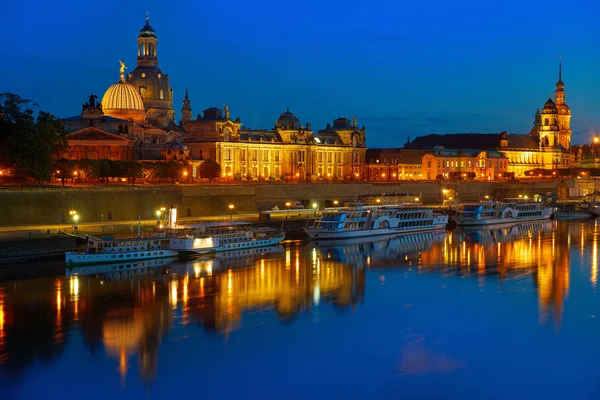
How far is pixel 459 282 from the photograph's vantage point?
3697cm

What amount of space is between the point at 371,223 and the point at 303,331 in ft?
98.1

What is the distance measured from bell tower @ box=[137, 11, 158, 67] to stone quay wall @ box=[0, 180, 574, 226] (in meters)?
35.2

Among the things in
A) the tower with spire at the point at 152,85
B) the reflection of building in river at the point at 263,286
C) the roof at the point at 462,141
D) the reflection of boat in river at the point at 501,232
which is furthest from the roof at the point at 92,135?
the roof at the point at 462,141

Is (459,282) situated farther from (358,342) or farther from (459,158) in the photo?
(459,158)

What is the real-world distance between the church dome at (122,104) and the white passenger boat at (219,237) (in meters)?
44.5

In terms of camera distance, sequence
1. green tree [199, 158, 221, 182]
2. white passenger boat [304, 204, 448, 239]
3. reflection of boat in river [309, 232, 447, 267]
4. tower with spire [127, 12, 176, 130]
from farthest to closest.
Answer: tower with spire [127, 12, 176, 130] → green tree [199, 158, 221, 182] → white passenger boat [304, 204, 448, 239] → reflection of boat in river [309, 232, 447, 267]

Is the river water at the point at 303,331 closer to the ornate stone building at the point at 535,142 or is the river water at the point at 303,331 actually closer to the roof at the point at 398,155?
the roof at the point at 398,155

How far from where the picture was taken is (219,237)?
150 feet

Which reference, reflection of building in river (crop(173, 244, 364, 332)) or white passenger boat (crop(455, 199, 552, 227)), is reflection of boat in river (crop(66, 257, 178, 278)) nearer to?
reflection of building in river (crop(173, 244, 364, 332))

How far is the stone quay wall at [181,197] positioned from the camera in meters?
50.6

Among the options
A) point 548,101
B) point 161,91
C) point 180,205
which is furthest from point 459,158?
point 180,205

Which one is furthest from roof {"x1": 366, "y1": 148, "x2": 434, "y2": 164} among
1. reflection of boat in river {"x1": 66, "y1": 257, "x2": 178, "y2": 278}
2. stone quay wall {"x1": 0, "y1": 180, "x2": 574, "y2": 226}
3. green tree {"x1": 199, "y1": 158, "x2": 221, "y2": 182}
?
reflection of boat in river {"x1": 66, "y1": 257, "x2": 178, "y2": 278}

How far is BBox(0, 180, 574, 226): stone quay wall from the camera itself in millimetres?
50562

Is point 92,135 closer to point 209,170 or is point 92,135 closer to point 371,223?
point 209,170
